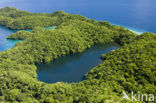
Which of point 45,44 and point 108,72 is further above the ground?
point 45,44

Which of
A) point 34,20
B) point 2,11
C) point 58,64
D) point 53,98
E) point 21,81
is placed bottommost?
point 53,98

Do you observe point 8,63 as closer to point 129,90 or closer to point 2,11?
point 129,90

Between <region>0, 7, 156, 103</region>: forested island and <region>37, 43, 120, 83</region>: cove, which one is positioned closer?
<region>0, 7, 156, 103</region>: forested island

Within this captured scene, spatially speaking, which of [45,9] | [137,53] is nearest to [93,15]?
[45,9]

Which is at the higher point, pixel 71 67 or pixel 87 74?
pixel 71 67

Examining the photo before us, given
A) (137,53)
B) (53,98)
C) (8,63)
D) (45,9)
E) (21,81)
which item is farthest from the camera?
(45,9)
